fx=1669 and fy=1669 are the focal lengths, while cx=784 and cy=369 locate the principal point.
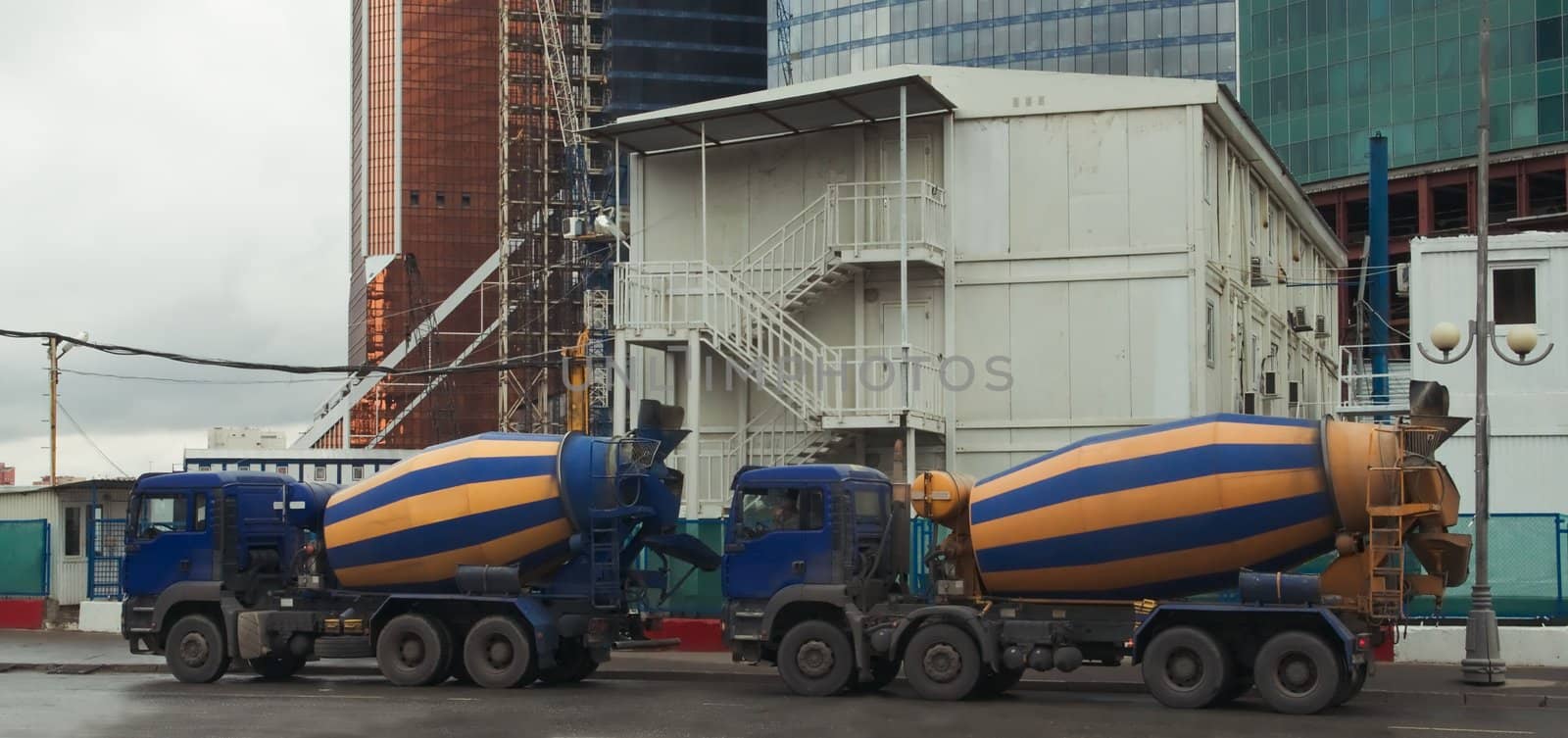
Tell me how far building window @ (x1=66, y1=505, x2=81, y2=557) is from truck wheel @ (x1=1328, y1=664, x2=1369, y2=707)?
2577 cm

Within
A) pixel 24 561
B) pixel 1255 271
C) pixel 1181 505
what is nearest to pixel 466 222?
pixel 24 561

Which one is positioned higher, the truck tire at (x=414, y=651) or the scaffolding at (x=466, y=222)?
the scaffolding at (x=466, y=222)

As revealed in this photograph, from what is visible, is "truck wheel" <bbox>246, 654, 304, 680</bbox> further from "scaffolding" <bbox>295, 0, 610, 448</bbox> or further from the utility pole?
"scaffolding" <bbox>295, 0, 610, 448</bbox>

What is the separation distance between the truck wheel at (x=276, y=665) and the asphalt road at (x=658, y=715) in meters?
1.18

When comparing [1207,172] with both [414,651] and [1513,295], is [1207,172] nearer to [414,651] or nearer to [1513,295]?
[1513,295]

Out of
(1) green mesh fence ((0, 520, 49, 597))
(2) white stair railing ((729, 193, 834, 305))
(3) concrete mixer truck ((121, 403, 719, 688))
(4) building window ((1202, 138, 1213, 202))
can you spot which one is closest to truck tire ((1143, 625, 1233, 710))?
(3) concrete mixer truck ((121, 403, 719, 688))

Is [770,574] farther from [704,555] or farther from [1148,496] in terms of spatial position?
[1148,496]

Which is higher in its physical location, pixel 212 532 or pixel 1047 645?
pixel 212 532

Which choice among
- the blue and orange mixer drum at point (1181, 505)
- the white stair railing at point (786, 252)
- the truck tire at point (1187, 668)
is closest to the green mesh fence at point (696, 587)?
the blue and orange mixer drum at point (1181, 505)

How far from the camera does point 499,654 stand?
2200 centimetres

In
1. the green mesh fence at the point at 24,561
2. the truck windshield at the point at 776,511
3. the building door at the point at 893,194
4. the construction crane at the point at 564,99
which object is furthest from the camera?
the construction crane at the point at 564,99

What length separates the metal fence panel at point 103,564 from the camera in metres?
31.2

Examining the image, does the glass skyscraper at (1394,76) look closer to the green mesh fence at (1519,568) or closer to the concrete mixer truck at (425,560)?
the green mesh fence at (1519,568)

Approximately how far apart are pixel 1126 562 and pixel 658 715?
566cm
